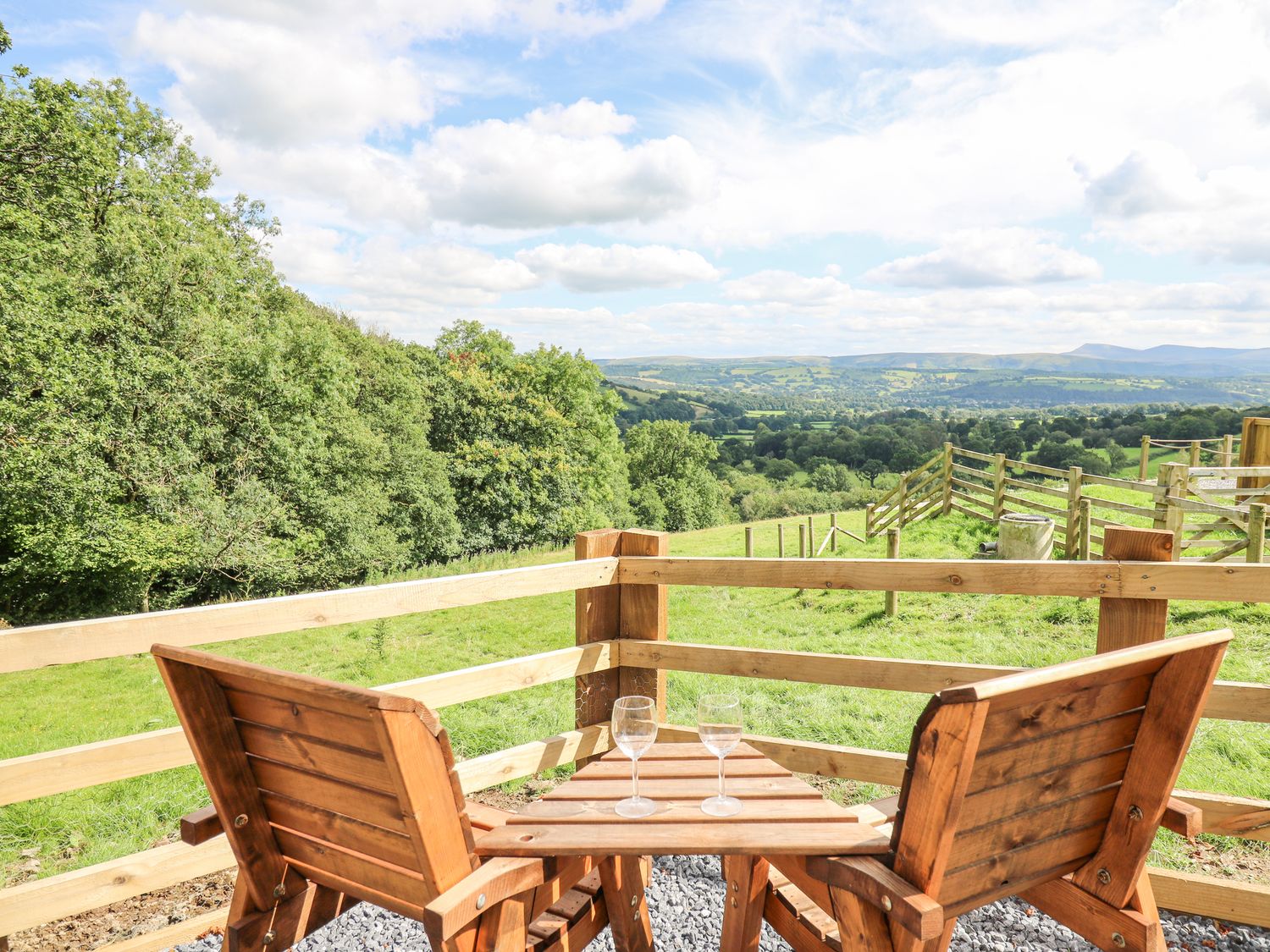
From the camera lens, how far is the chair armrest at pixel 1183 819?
1.55 m

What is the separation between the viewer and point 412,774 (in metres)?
1.34

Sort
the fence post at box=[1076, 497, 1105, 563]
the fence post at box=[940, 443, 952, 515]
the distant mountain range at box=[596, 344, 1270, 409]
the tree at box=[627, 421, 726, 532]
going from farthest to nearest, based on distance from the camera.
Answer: the distant mountain range at box=[596, 344, 1270, 409], the tree at box=[627, 421, 726, 532], the fence post at box=[940, 443, 952, 515], the fence post at box=[1076, 497, 1105, 563]

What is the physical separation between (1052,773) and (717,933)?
1.54 metres

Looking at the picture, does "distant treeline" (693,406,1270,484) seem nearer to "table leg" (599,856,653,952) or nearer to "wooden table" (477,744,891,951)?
"wooden table" (477,744,891,951)

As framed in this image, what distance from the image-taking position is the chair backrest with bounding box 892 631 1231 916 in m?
1.26

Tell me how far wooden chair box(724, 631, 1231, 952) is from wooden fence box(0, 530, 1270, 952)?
848 mm

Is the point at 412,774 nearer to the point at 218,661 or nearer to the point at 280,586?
the point at 218,661

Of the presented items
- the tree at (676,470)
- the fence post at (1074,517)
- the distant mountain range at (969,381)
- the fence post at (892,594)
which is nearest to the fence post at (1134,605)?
the fence post at (892,594)

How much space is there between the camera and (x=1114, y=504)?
30.2 ft

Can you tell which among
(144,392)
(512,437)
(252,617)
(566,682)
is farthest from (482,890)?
(512,437)

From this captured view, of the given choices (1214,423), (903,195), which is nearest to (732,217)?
(903,195)

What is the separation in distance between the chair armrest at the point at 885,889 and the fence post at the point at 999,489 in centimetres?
1227

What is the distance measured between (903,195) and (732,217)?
40.0 ft

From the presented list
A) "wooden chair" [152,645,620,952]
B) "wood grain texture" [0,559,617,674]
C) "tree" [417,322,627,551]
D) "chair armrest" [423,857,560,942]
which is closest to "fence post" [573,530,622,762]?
"wood grain texture" [0,559,617,674]
